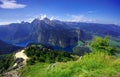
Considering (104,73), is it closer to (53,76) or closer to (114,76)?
(114,76)

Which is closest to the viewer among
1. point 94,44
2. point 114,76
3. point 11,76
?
point 114,76

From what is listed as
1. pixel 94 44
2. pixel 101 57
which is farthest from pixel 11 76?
pixel 101 57

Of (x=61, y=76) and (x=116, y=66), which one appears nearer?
(x=61, y=76)

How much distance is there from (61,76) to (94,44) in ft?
154

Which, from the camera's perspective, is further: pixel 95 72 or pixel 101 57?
pixel 101 57

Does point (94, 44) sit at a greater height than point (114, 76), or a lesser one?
lesser

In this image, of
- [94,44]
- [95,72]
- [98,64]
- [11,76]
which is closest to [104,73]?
[95,72]

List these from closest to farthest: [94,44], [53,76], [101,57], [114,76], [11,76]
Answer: [114,76] → [53,76] → [101,57] → [94,44] → [11,76]

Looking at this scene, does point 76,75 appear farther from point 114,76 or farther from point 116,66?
point 116,66

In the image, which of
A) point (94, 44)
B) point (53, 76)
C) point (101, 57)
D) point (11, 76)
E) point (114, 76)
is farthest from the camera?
point (11, 76)

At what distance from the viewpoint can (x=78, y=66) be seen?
1498cm

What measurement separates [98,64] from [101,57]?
1208 mm

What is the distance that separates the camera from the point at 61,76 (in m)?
14.0

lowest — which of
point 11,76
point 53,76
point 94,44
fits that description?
Answer: point 11,76
